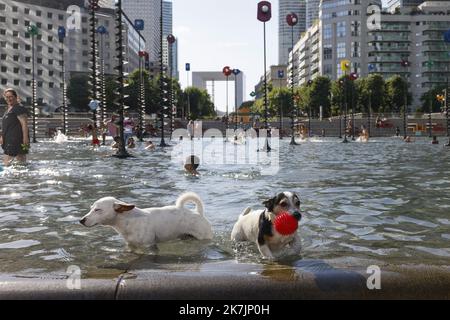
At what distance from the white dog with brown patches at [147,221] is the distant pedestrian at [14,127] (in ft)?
32.3

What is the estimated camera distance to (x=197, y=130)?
7606 cm

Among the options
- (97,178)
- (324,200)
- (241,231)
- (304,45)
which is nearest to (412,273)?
(241,231)

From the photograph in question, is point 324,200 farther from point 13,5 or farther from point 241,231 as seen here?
point 13,5

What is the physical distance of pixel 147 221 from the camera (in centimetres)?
588

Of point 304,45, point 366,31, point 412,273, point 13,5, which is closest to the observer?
point 412,273

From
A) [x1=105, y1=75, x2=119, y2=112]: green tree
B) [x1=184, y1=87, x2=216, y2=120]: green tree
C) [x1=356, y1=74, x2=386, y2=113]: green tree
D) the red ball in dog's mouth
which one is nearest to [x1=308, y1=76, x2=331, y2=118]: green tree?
[x1=356, y1=74, x2=386, y2=113]: green tree

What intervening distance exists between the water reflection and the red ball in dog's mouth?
522 millimetres

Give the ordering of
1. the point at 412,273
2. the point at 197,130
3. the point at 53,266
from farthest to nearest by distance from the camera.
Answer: the point at 197,130 → the point at 53,266 → the point at 412,273

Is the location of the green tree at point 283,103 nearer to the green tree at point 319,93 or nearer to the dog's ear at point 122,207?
the green tree at point 319,93

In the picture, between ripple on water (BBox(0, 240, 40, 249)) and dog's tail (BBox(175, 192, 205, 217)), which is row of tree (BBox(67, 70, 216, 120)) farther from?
dog's tail (BBox(175, 192, 205, 217))

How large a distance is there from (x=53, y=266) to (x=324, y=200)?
18.6ft

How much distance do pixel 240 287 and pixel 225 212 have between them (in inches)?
195

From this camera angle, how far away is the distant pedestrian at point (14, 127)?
14.7 meters

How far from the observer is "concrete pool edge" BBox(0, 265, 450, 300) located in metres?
3.40
